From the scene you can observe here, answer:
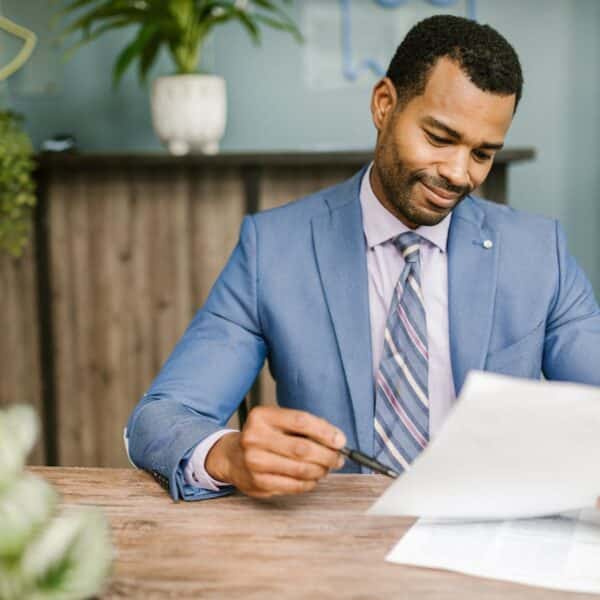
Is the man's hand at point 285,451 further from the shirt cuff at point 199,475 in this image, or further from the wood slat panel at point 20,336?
the wood slat panel at point 20,336

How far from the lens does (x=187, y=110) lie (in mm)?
2795

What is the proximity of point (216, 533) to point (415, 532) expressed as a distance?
0.77 feet

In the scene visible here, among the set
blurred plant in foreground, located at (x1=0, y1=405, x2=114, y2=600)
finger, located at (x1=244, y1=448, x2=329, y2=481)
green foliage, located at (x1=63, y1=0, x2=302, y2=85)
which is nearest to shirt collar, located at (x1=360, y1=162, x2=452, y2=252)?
finger, located at (x1=244, y1=448, x2=329, y2=481)

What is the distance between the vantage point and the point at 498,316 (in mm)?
1560

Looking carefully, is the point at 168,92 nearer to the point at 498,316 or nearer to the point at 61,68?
the point at 61,68

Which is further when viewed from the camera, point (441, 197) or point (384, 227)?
point (384, 227)

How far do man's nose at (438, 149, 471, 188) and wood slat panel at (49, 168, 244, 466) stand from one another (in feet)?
4.64

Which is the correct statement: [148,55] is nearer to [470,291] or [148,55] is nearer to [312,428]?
[470,291]

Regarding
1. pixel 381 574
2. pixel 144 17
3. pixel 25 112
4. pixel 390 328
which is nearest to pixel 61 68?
pixel 25 112

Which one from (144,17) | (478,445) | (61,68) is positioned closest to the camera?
(478,445)

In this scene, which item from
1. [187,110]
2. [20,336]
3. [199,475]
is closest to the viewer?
[199,475]

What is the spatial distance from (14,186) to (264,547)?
83.6 inches

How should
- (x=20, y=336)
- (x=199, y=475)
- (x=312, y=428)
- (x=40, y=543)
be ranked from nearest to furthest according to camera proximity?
(x=40, y=543), (x=312, y=428), (x=199, y=475), (x=20, y=336)

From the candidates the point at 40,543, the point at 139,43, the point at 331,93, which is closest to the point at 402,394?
the point at 40,543
